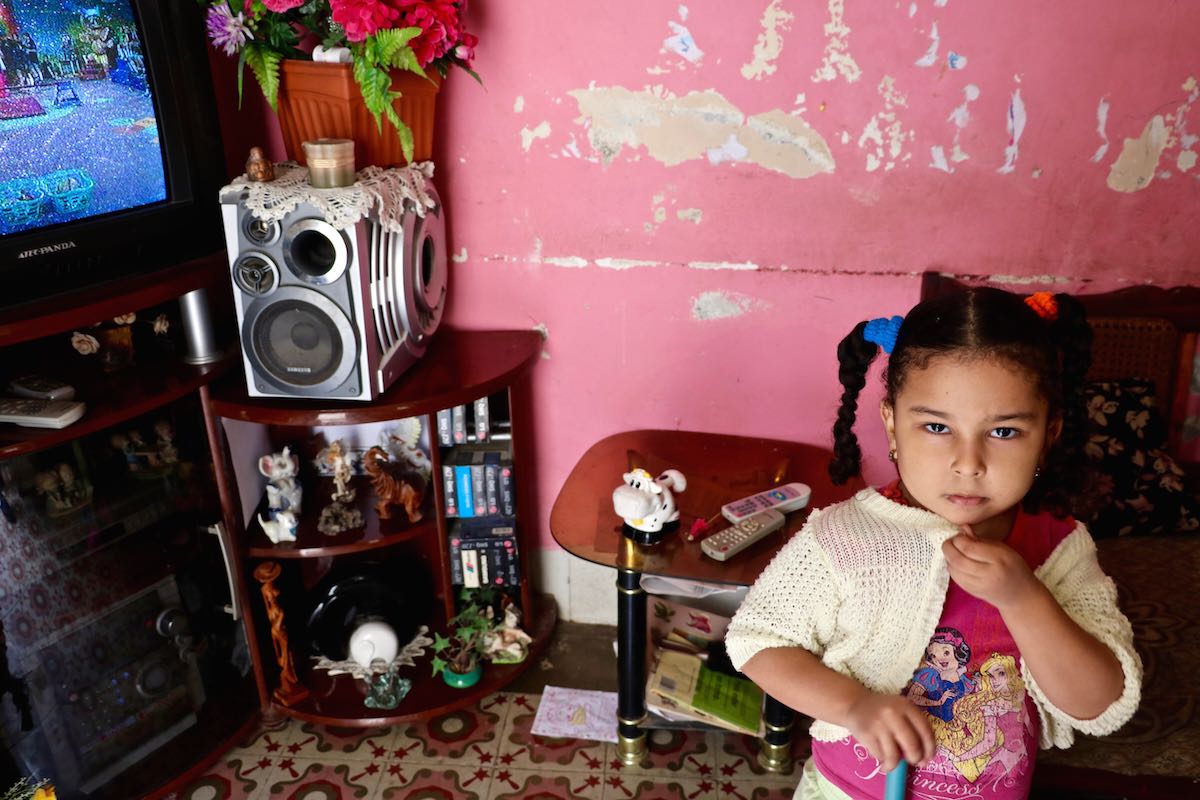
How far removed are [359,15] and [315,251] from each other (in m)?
0.43

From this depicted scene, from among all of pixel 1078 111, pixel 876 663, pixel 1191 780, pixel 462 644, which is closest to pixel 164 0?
pixel 462 644

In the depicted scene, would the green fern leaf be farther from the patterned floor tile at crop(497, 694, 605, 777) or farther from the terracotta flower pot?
the patterned floor tile at crop(497, 694, 605, 777)

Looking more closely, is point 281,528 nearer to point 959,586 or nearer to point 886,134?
point 959,586

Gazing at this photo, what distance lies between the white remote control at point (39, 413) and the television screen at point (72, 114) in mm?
297

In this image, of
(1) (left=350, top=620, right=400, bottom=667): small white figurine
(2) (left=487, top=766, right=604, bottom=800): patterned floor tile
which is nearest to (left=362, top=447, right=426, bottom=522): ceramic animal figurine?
(1) (left=350, top=620, right=400, bottom=667): small white figurine

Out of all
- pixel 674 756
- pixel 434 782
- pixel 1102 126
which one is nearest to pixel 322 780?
pixel 434 782

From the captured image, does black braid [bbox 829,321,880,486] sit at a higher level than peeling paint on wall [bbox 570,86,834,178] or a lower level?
lower

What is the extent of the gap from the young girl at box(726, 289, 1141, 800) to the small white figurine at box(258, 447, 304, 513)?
47.8 inches

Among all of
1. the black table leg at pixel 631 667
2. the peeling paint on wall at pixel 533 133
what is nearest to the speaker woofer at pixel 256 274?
the peeling paint on wall at pixel 533 133

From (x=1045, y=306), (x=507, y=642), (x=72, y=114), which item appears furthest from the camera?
(x=507, y=642)

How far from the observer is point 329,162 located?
1664mm

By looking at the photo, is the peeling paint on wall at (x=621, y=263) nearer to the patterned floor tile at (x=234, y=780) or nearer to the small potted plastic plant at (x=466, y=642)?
the small potted plastic plant at (x=466, y=642)

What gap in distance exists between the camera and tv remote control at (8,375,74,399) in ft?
5.24

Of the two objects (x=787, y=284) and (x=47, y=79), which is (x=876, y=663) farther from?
(x=47, y=79)
